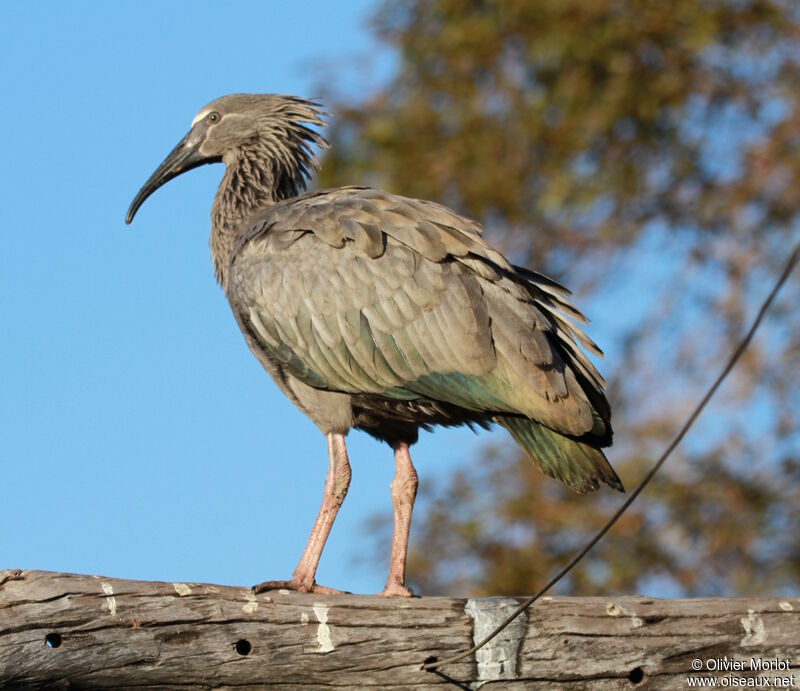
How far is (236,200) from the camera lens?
8469 millimetres

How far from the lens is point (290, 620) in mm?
5074

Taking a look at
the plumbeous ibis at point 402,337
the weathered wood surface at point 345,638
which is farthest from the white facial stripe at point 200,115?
the weathered wood surface at point 345,638

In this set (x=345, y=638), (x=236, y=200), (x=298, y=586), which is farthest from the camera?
(x=236, y=200)

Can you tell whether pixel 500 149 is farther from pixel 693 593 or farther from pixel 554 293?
pixel 554 293

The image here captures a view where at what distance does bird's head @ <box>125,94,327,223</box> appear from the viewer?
879 centimetres

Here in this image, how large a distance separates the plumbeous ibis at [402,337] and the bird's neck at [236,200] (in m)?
0.45

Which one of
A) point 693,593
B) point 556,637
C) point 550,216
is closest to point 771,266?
point 550,216

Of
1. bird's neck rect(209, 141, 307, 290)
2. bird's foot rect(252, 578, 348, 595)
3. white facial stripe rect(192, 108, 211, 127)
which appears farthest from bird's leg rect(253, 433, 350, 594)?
white facial stripe rect(192, 108, 211, 127)

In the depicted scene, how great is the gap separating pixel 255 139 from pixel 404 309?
2.29 metres

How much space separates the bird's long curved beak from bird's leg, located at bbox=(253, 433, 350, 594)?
2.68 metres

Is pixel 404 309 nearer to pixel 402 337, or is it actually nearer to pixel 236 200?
pixel 402 337

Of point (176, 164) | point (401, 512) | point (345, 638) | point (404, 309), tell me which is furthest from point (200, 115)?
point (345, 638)

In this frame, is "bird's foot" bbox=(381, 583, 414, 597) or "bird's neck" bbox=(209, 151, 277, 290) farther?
"bird's neck" bbox=(209, 151, 277, 290)

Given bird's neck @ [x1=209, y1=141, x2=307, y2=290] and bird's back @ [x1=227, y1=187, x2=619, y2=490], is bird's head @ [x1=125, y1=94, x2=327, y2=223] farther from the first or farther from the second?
bird's back @ [x1=227, y1=187, x2=619, y2=490]
